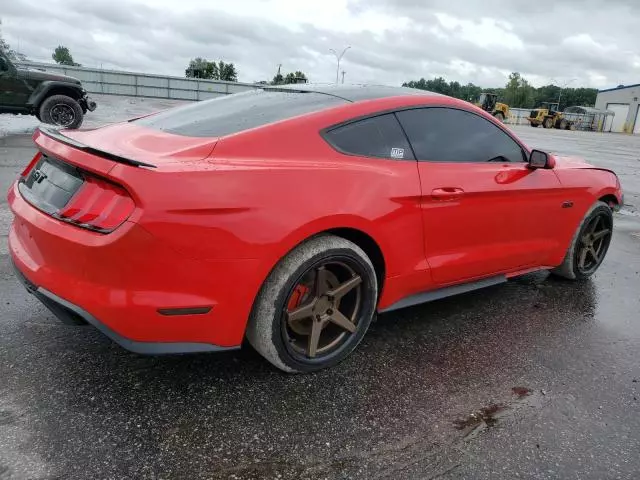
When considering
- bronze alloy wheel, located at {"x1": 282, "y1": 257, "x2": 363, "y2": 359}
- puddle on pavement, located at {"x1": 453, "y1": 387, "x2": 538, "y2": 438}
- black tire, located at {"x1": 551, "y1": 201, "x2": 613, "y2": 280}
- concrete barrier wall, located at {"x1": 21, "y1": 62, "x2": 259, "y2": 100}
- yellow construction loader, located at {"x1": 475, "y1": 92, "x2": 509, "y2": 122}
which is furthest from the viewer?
yellow construction loader, located at {"x1": 475, "y1": 92, "x2": 509, "y2": 122}

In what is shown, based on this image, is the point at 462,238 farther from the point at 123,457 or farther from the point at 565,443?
the point at 123,457

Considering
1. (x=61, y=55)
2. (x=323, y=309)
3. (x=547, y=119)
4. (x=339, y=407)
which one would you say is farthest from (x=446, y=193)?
(x=61, y=55)

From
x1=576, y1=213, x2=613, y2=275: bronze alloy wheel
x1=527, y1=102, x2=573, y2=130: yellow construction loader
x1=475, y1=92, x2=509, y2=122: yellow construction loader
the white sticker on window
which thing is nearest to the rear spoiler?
the white sticker on window

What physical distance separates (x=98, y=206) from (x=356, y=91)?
67.2 inches

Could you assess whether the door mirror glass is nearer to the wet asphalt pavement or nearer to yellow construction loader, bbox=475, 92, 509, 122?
the wet asphalt pavement

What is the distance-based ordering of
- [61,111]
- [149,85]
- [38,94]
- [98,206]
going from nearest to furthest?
[98,206]
[38,94]
[61,111]
[149,85]

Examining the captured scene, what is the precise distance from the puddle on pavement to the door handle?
44.6 inches

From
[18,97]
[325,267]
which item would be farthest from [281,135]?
[18,97]

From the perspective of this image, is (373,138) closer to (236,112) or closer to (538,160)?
(236,112)

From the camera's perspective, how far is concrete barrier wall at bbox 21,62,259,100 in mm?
35875

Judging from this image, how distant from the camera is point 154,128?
2.97 m

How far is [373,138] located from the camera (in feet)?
9.56

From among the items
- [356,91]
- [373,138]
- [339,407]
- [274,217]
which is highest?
[356,91]

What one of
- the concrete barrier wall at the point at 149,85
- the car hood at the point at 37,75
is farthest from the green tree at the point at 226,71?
the car hood at the point at 37,75
